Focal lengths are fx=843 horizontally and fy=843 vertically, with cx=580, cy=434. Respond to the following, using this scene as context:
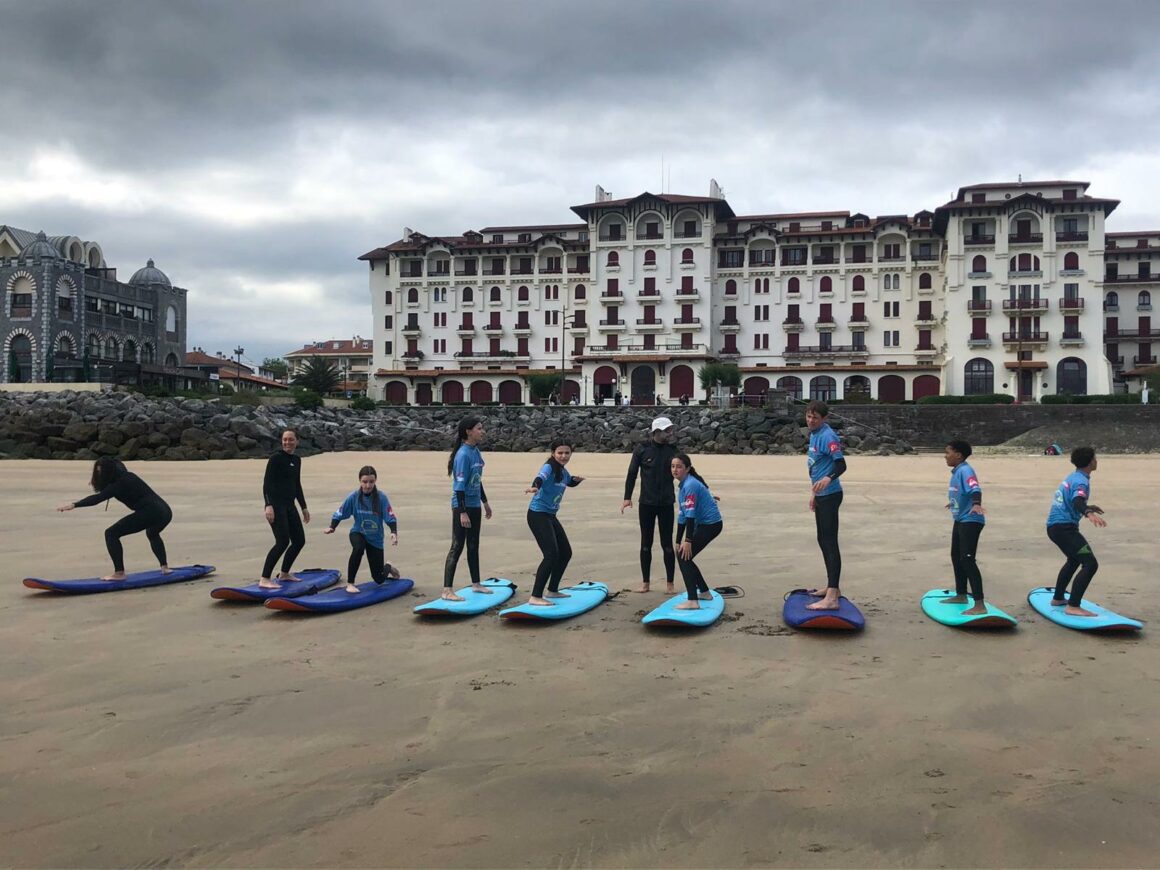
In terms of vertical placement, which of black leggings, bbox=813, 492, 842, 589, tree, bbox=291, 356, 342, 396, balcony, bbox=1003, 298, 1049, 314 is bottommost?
black leggings, bbox=813, 492, 842, 589

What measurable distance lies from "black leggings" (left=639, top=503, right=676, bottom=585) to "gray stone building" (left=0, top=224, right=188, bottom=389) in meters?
63.4

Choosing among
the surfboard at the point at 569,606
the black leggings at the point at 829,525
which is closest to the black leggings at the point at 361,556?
the surfboard at the point at 569,606

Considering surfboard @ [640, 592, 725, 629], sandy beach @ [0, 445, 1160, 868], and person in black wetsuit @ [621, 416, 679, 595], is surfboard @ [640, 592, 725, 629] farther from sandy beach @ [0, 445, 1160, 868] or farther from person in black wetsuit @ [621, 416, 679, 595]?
person in black wetsuit @ [621, 416, 679, 595]

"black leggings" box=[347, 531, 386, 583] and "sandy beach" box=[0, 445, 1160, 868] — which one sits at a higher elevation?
"black leggings" box=[347, 531, 386, 583]

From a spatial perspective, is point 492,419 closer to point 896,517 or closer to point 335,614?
point 896,517

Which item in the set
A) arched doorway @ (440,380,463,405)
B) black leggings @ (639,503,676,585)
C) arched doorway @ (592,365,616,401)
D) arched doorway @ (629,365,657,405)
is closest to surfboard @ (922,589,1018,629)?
black leggings @ (639,503,676,585)

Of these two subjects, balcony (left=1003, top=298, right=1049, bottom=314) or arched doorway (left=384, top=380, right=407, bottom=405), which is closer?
balcony (left=1003, top=298, right=1049, bottom=314)

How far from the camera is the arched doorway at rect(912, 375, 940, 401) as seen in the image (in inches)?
2739

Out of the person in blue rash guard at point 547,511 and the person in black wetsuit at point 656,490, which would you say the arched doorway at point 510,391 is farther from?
the person in blue rash guard at point 547,511

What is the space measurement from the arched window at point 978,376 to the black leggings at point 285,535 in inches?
2651

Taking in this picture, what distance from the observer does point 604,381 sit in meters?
73.9

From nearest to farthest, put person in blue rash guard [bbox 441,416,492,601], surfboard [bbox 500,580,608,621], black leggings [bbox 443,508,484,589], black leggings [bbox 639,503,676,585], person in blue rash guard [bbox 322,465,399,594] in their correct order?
surfboard [bbox 500,580,608,621] → person in blue rash guard [bbox 441,416,492,601] → black leggings [bbox 443,508,484,589] → person in blue rash guard [bbox 322,465,399,594] → black leggings [bbox 639,503,676,585]

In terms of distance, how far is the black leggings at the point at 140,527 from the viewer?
988 cm

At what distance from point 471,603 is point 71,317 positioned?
69690 mm
